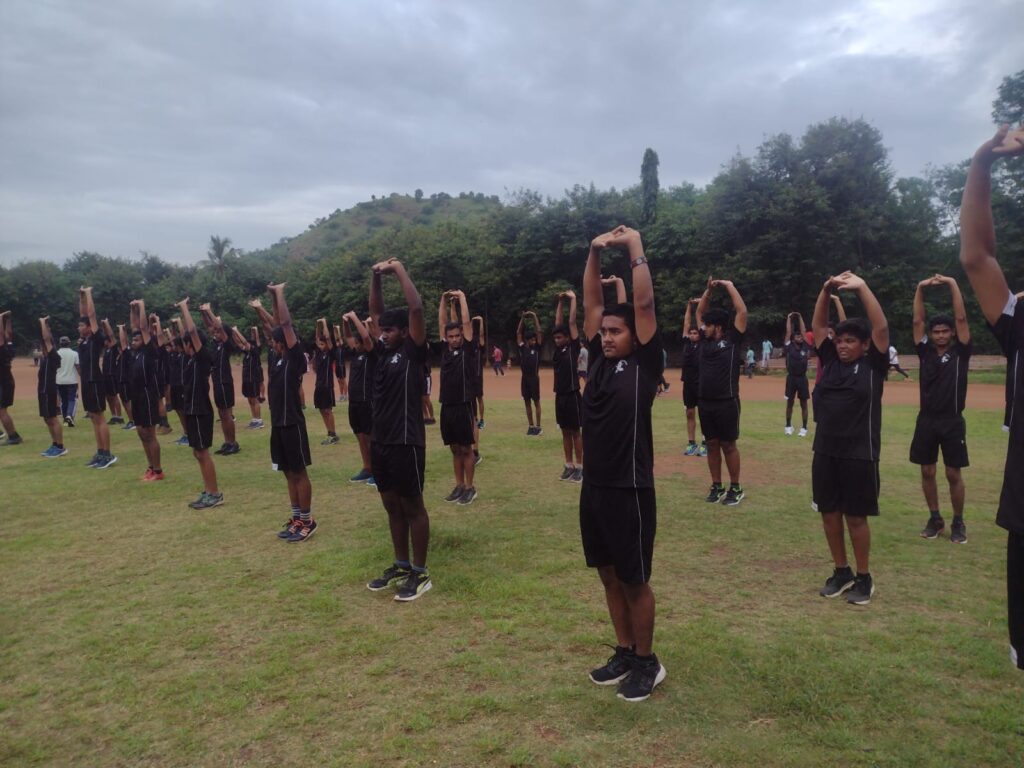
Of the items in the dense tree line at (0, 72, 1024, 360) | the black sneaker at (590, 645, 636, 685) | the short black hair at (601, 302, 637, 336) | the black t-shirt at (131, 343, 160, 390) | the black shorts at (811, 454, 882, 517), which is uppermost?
the dense tree line at (0, 72, 1024, 360)

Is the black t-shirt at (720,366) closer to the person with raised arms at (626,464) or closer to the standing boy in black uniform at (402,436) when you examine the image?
the standing boy in black uniform at (402,436)

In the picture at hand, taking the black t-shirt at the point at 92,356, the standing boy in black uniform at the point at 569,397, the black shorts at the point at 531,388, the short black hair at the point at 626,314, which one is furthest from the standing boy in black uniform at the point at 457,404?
the black t-shirt at the point at 92,356

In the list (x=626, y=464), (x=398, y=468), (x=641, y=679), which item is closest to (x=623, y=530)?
(x=626, y=464)

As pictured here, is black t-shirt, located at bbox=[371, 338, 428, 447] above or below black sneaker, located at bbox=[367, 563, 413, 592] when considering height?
above

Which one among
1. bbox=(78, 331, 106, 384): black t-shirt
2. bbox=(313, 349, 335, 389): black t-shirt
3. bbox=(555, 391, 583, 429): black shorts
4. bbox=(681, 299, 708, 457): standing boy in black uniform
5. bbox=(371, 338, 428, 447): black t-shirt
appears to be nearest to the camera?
bbox=(371, 338, 428, 447): black t-shirt

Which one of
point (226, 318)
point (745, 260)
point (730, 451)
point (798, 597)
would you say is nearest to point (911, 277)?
point (745, 260)

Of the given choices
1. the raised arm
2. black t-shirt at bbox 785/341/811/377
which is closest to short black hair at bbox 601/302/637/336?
the raised arm

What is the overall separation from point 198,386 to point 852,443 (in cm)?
760

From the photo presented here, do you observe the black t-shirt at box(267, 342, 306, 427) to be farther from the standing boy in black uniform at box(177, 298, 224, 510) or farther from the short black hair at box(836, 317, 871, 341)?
the short black hair at box(836, 317, 871, 341)

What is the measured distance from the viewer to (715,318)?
7.46 meters

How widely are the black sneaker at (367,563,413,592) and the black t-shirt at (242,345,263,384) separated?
10.2 metres

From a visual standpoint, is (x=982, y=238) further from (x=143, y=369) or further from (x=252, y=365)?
(x=252, y=365)

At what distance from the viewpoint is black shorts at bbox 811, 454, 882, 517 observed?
4.99m

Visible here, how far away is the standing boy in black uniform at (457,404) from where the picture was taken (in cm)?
826
